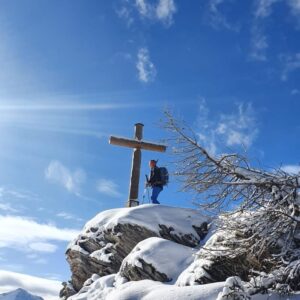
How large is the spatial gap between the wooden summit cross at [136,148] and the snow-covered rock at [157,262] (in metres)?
5.68

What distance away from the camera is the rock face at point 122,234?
12.1m

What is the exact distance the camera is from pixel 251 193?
298 inches

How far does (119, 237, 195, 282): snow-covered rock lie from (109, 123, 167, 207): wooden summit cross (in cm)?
568

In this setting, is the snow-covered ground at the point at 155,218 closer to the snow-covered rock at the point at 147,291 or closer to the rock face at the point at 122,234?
the rock face at the point at 122,234

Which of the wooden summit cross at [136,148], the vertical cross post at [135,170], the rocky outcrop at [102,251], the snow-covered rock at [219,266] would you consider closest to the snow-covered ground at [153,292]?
the snow-covered rock at [219,266]

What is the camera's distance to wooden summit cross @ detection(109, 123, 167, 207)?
1620cm

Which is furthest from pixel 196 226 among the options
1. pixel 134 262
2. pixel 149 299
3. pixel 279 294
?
pixel 279 294

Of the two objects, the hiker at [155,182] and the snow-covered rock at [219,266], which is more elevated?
the hiker at [155,182]

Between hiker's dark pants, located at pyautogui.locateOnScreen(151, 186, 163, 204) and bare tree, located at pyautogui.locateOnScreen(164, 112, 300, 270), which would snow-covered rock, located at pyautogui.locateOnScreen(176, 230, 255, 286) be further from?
hiker's dark pants, located at pyautogui.locateOnScreen(151, 186, 163, 204)

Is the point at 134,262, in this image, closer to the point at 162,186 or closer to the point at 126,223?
the point at 126,223

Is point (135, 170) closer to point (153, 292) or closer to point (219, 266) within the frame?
point (219, 266)

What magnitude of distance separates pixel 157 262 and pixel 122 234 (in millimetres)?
2789

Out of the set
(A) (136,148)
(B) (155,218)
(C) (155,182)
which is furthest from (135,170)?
(B) (155,218)

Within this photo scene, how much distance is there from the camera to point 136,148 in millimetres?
17031
